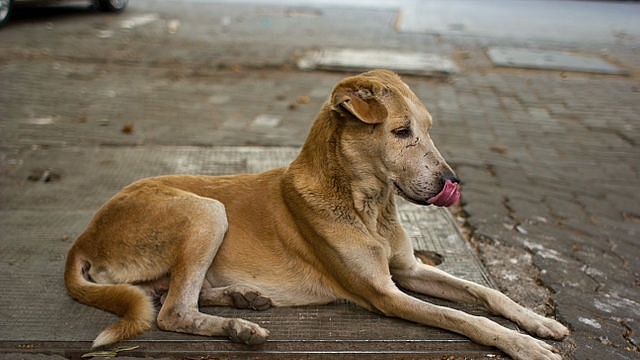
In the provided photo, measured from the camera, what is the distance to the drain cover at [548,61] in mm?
10000

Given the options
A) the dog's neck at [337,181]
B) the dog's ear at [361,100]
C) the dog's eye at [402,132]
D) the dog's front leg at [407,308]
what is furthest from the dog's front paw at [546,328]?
the dog's ear at [361,100]

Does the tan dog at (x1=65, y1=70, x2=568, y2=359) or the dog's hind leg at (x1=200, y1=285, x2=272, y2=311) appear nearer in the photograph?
the tan dog at (x1=65, y1=70, x2=568, y2=359)

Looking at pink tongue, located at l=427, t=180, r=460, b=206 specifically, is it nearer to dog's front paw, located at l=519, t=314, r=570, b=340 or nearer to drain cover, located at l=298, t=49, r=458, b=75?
dog's front paw, located at l=519, t=314, r=570, b=340

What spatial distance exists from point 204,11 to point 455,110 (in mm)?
8662

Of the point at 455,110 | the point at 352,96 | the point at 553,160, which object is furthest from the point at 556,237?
the point at 455,110

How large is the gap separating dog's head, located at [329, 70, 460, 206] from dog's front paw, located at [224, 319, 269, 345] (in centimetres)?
105

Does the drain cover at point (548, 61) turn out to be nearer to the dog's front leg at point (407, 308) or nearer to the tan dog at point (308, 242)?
the tan dog at point (308, 242)

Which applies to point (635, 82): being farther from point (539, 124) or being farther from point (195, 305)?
point (195, 305)

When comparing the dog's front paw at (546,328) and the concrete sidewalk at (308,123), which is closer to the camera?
the dog's front paw at (546,328)

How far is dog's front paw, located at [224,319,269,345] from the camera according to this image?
3.32 metres

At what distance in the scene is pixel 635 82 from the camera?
9484mm

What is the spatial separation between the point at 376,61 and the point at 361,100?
21.6 feet

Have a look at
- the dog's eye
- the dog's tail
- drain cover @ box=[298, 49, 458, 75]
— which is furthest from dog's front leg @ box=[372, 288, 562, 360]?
drain cover @ box=[298, 49, 458, 75]

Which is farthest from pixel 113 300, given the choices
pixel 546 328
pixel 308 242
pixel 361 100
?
pixel 546 328
